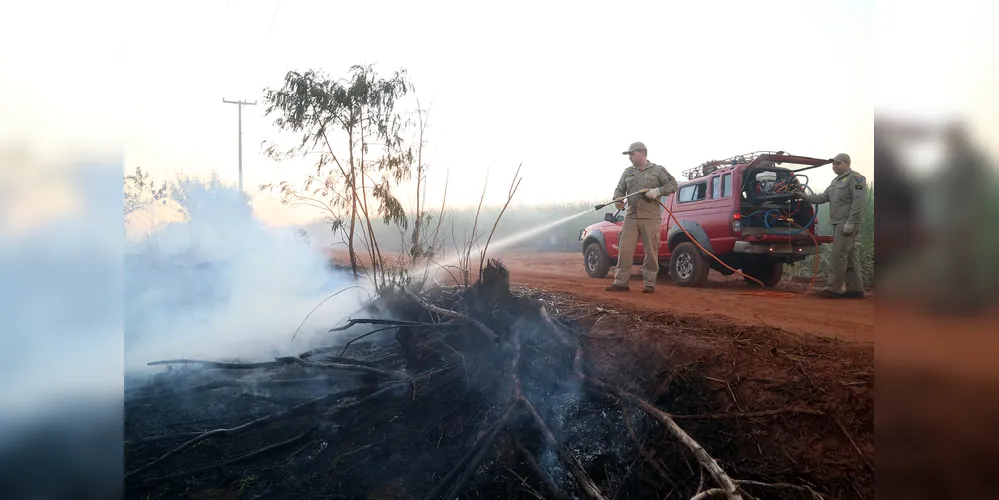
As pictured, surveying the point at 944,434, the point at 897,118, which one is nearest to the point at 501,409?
the point at 944,434

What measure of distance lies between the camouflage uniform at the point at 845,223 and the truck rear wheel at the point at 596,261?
161 cm

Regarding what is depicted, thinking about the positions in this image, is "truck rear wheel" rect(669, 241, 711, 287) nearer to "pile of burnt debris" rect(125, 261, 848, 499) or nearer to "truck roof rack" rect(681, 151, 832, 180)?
"truck roof rack" rect(681, 151, 832, 180)

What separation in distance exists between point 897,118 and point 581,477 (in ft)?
6.68

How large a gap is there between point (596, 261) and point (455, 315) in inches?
48.1

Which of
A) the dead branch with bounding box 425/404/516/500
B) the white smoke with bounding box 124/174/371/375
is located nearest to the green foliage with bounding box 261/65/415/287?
the white smoke with bounding box 124/174/371/375

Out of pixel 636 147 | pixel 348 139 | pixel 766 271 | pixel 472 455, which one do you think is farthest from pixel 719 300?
pixel 348 139

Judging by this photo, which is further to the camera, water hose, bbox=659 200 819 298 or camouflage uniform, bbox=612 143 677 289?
camouflage uniform, bbox=612 143 677 289

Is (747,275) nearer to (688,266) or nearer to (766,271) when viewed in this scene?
(766,271)

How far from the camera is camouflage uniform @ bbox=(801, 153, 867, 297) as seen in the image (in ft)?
8.57

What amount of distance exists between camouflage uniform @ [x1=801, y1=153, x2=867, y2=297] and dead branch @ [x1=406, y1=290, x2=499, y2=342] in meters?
2.12

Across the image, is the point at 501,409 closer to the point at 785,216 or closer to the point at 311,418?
the point at 311,418

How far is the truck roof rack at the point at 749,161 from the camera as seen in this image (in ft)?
9.64

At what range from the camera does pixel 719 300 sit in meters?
3.53

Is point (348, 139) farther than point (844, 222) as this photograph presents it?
Yes
